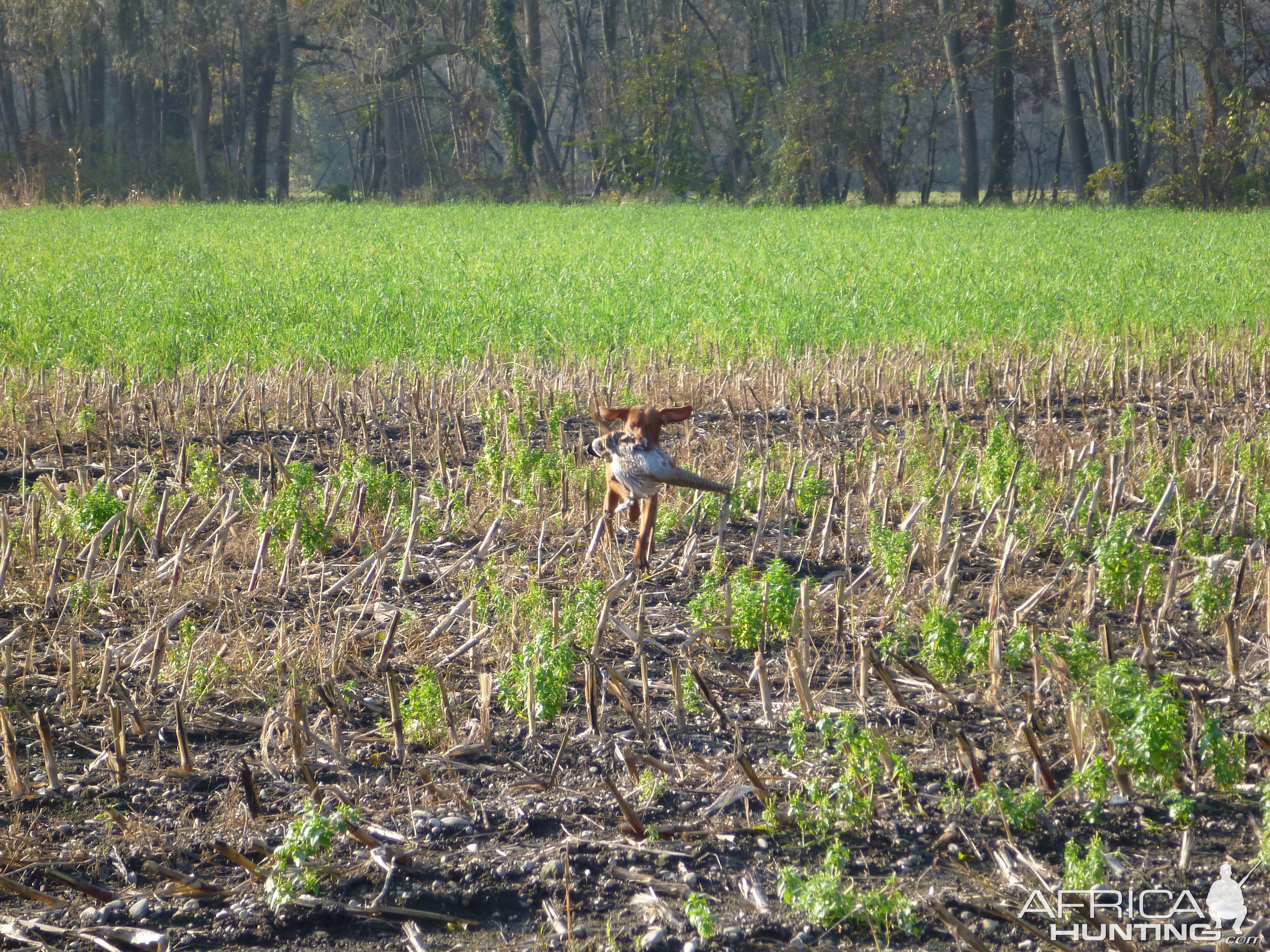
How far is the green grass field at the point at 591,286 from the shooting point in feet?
27.8

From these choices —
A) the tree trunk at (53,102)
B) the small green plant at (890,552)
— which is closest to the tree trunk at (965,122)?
the small green plant at (890,552)

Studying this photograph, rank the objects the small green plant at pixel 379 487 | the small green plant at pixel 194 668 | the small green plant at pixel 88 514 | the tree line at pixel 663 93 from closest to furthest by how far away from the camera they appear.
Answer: the small green plant at pixel 194 668 < the small green plant at pixel 88 514 < the small green plant at pixel 379 487 < the tree line at pixel 663 93

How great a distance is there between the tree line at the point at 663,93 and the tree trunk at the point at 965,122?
0.13 meters

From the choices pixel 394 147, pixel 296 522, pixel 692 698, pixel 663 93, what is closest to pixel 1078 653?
pixel 692 698

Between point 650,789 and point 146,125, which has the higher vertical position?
point 146,125

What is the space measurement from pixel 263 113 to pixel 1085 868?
141ft

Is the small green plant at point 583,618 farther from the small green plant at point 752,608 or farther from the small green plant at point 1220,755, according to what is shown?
the small green plant at point 1220,755

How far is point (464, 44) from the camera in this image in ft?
117

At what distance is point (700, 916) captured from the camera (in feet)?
6.55

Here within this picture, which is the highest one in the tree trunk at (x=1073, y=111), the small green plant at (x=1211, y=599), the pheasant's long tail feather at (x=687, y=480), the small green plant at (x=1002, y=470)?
the tree trunk at (x=1073, y=111)

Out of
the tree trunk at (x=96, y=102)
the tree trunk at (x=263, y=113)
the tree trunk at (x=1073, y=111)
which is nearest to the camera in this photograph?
the tree trunk at (x=1073, y=111)

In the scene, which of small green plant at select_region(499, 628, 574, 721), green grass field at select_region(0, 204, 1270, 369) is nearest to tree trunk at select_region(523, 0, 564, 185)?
green grass field at select_region(0, 204, 1270, 369)

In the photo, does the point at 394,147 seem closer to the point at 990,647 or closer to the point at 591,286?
the point at 591,286

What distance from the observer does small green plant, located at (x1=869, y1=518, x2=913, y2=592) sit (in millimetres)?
3570
